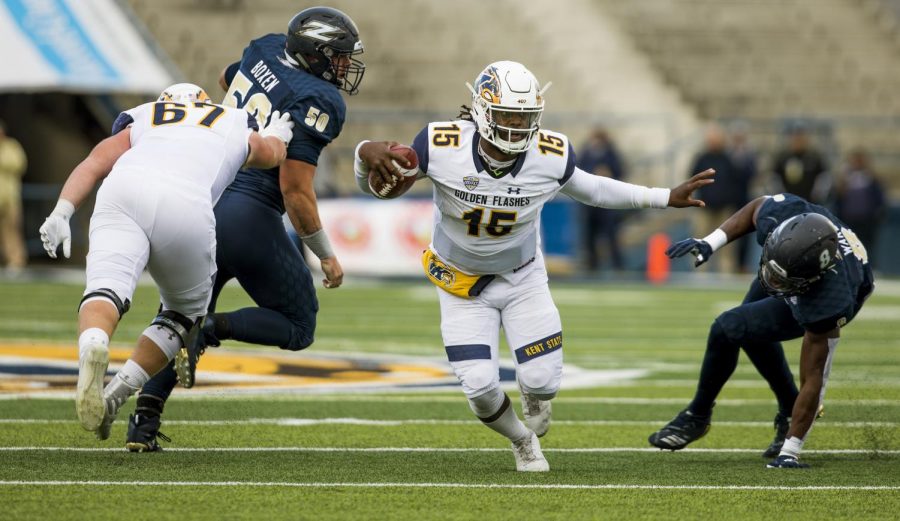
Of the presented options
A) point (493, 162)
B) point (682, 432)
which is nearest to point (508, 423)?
point (682, 432)

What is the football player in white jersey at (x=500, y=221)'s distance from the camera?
5660 millimetres

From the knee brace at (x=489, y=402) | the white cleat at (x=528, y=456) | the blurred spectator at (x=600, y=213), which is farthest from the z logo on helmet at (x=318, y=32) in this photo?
the blurred spectator at (x=600, y=213)

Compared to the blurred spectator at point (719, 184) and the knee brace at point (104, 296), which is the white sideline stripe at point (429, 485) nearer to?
the knee brace at point (104, 296)

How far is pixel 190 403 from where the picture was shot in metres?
7.44

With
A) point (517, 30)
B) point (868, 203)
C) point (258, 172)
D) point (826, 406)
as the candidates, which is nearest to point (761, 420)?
point (826, 406)

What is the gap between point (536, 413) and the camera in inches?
234

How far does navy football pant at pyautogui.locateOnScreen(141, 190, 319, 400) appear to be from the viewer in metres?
5.89

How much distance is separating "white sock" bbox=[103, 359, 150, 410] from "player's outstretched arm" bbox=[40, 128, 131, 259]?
484mm

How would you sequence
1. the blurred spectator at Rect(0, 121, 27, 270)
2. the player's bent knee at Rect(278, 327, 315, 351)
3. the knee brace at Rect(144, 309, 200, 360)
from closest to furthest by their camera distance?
the knee brace at Rect(144, 309, 200, 360), the player's bent knee at Rect(278, 327, 315, 351), the blurred spectator at Rect(0, 121, 27, 270)

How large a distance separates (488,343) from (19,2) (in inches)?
529

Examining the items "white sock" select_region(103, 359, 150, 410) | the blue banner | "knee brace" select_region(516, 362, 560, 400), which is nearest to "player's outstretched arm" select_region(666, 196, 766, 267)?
"knee brace" select_region(516, 362, 560, 400)

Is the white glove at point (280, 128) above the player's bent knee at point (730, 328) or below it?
above

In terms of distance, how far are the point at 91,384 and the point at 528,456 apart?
172cm

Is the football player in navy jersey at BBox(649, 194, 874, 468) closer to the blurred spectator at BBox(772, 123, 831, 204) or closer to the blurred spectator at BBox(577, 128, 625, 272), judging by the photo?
the blurred spectator at BBox(577, 128, 625, 272)
